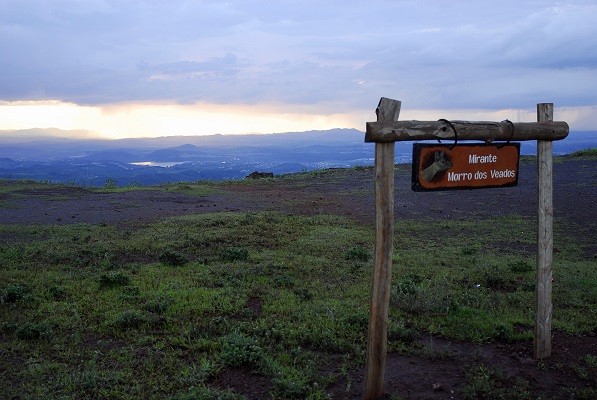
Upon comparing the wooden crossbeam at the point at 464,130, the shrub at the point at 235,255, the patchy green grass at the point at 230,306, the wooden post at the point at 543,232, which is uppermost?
the wooden crossbeam at the point at 464,130

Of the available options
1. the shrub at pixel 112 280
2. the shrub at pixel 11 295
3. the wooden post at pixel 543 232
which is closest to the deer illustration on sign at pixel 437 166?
the wooden post at pixel 543 232

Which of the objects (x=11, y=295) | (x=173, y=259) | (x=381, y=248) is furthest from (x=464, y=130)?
(x=173, y=259)

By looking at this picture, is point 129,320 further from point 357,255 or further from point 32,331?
point 357,255

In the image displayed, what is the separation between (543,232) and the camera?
582 centimetres

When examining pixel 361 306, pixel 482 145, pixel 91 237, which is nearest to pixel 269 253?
pixel 361 306

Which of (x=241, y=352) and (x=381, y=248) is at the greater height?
(x=381, y=248)

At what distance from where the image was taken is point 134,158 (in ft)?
442

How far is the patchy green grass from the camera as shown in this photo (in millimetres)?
5395

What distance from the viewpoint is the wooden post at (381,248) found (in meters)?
4.57

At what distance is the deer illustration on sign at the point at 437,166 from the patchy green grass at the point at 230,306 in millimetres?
2135

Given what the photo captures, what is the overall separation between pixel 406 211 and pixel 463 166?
1379cm

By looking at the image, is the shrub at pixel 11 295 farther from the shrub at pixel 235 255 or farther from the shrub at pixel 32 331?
the shrub at pixel 235 255

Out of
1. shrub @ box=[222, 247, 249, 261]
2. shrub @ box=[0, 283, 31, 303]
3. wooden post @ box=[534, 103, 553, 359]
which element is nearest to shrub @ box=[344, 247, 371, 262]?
shrub @ box=[222, 247, 249, 261]

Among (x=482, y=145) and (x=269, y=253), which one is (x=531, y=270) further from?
(x=482, y=145)
